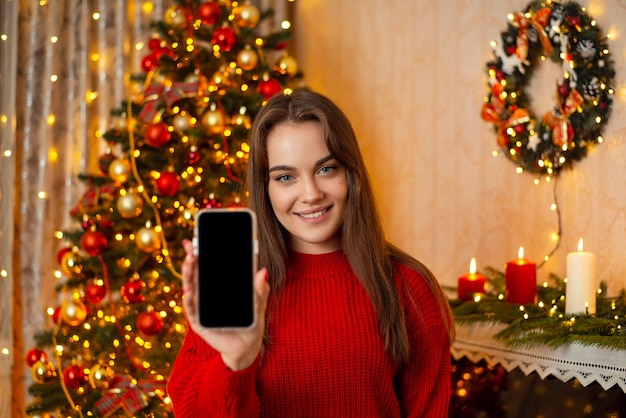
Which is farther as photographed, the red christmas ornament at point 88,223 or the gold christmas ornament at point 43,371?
the gold christmas ornament at point 43,371

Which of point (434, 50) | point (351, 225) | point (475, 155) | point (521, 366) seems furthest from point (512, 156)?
point (351, 225)

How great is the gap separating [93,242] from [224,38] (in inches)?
32.3

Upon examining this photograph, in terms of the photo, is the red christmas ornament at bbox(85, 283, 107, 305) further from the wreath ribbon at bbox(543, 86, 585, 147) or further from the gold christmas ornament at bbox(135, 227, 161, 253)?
the wreath ribbon at bbox(543, 86, 585, 147)

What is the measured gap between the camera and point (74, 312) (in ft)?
8.76

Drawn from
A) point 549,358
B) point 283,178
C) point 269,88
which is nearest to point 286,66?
point 269,88

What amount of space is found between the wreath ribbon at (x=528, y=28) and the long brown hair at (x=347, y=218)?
1036 millimetres

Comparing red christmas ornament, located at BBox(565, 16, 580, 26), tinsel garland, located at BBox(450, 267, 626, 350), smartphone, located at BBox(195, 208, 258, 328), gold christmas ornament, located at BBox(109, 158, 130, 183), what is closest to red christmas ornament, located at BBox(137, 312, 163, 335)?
gold christmas ornament, located at BBox(109, 158, 130, 183)

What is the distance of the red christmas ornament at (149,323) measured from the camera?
8.25 feet

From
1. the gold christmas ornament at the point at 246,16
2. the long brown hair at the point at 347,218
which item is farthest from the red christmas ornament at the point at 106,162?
the long brown hair at the point at 347,218

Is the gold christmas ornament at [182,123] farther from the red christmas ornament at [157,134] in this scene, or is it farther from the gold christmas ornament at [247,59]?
the gold christmas ornament at [247,59]

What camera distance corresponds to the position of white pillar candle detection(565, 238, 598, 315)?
1956 mm

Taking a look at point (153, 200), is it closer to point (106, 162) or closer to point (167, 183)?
point (167, 183)

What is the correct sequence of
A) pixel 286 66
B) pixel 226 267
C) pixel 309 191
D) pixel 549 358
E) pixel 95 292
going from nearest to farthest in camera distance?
pixel 226 267
pixel 309 191
pixel 549 358
pixel 95 292
pixel 286 66

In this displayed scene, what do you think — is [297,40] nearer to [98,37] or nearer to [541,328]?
[98,37]
